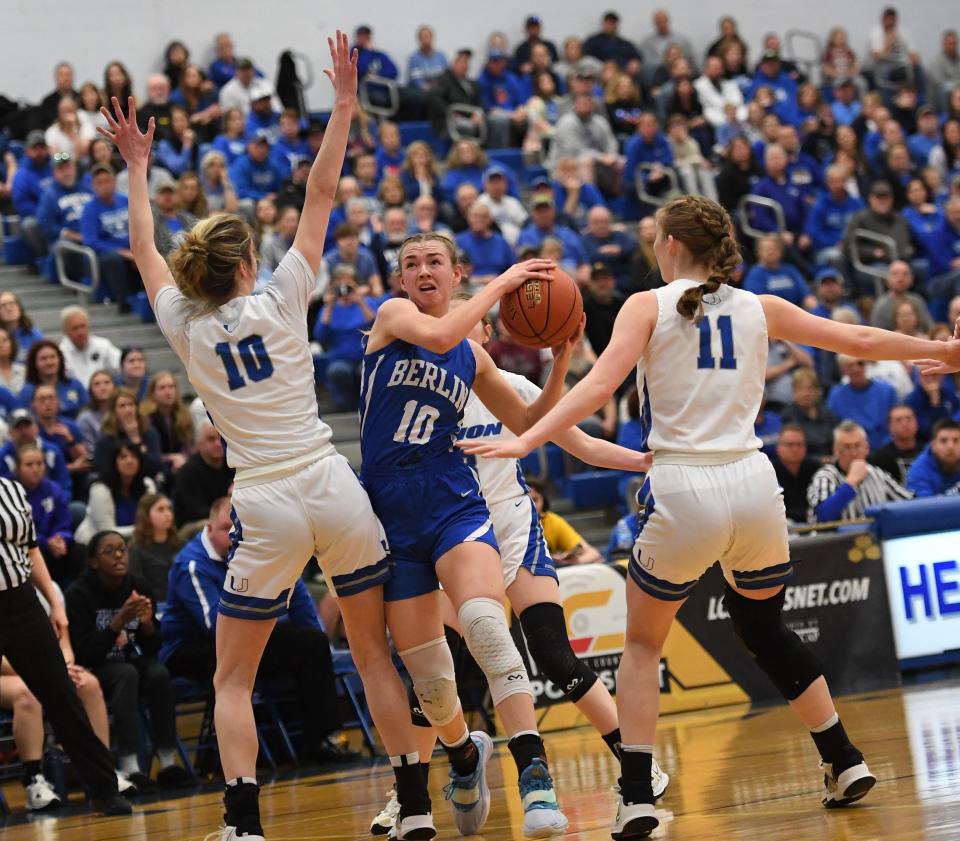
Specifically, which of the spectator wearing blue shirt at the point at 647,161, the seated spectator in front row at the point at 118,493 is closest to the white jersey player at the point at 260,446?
the seated spectator in front row at the point at 118,493

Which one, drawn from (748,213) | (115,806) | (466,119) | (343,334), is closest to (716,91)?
(466,119)

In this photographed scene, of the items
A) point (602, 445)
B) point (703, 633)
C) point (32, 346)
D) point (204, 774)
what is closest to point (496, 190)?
point (32, 346)

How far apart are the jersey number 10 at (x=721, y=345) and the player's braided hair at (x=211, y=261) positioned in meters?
1.57

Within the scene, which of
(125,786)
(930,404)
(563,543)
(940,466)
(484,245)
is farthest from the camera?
(484,245)

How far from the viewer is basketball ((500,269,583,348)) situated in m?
5.52

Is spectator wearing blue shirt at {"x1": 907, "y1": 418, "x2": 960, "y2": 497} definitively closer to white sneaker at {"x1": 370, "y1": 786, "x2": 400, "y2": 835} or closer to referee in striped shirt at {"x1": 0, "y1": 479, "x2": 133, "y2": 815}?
referee in striped shirt at {"x1": 0, "y1": 479, "x2": 133, "y2": 815}

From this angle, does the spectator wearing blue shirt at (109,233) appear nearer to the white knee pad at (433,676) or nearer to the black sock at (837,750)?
the white knee pad at (433,676)

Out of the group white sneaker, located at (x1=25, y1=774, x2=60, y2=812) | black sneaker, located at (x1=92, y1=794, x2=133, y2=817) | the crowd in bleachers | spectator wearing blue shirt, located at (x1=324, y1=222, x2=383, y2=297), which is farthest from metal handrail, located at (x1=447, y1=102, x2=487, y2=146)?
black sneaker, located at (x1=92, y1=794, x2=133, y2=817)

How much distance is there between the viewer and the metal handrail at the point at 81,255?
1411cm

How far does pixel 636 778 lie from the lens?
5047 millimetres

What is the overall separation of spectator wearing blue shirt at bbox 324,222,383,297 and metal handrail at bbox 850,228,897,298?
5.67 m

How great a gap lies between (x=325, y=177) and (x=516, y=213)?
11132mm

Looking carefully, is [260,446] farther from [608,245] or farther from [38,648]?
[608,245]

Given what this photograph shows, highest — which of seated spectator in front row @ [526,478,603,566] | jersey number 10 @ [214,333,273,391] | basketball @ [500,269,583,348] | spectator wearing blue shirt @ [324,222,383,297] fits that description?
spectator wearing blue shirt @ [324,222,383,297]
